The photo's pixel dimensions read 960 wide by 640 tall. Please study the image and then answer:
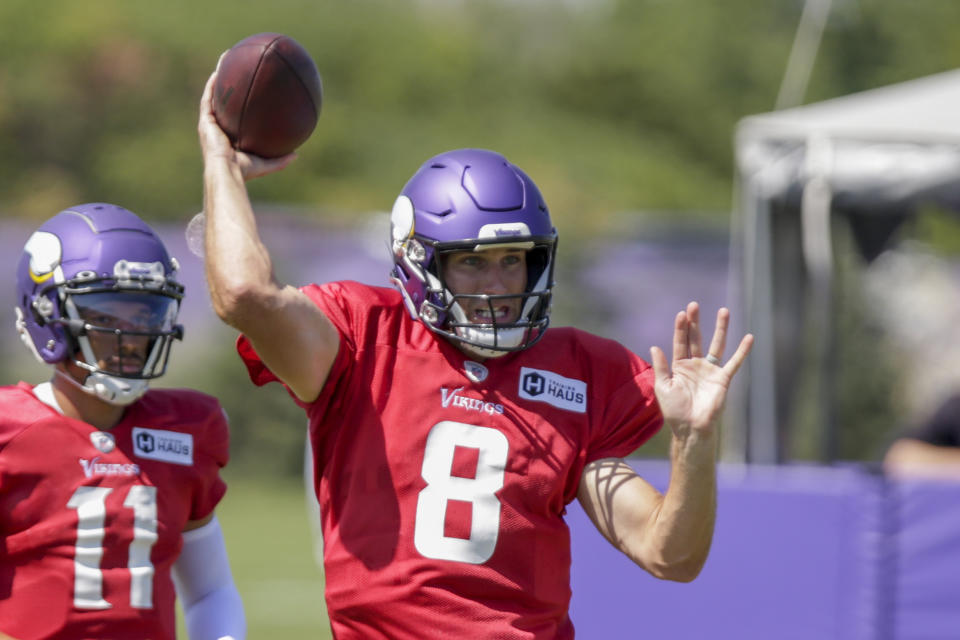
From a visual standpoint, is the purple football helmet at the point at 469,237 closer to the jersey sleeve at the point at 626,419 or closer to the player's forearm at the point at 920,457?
the jersey sleeve at the point at 626,419

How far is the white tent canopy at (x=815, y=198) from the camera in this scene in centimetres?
721

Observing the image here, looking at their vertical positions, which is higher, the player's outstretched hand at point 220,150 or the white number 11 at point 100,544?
the player's outstretched hand at point 220,150

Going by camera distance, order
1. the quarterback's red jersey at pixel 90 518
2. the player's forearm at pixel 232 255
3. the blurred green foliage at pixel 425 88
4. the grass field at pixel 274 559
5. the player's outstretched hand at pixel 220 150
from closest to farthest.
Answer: the player's forearm at pixel 232 255 → the player's outstretched hand at pixel 220 150 → the quarterback's red jersey at pixel 90 518 → the grass field at pixel 274 559 → the blurred green foliage at pixel 425 88

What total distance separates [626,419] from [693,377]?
255mm

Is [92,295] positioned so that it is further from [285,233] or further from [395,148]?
[395,148]

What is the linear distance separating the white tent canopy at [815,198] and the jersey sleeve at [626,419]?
428 cm

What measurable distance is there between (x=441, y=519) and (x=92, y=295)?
1.13 m

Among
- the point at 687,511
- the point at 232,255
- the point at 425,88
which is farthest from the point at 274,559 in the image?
the point at 425,88

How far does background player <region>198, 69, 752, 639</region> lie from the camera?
272cm

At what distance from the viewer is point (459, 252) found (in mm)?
2852

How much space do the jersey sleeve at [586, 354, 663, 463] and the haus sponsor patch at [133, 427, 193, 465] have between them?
3.54 feet

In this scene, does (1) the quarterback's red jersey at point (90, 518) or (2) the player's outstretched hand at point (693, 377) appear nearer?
(2) the player's outstretched hand at point (693, 377)

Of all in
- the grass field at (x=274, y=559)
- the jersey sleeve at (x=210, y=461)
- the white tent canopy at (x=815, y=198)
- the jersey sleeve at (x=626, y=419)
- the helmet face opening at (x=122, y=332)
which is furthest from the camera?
the grass field at (x=274, y=559)

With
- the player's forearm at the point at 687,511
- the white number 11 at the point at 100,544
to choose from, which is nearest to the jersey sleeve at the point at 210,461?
the white number 11 at the point at 100,544
